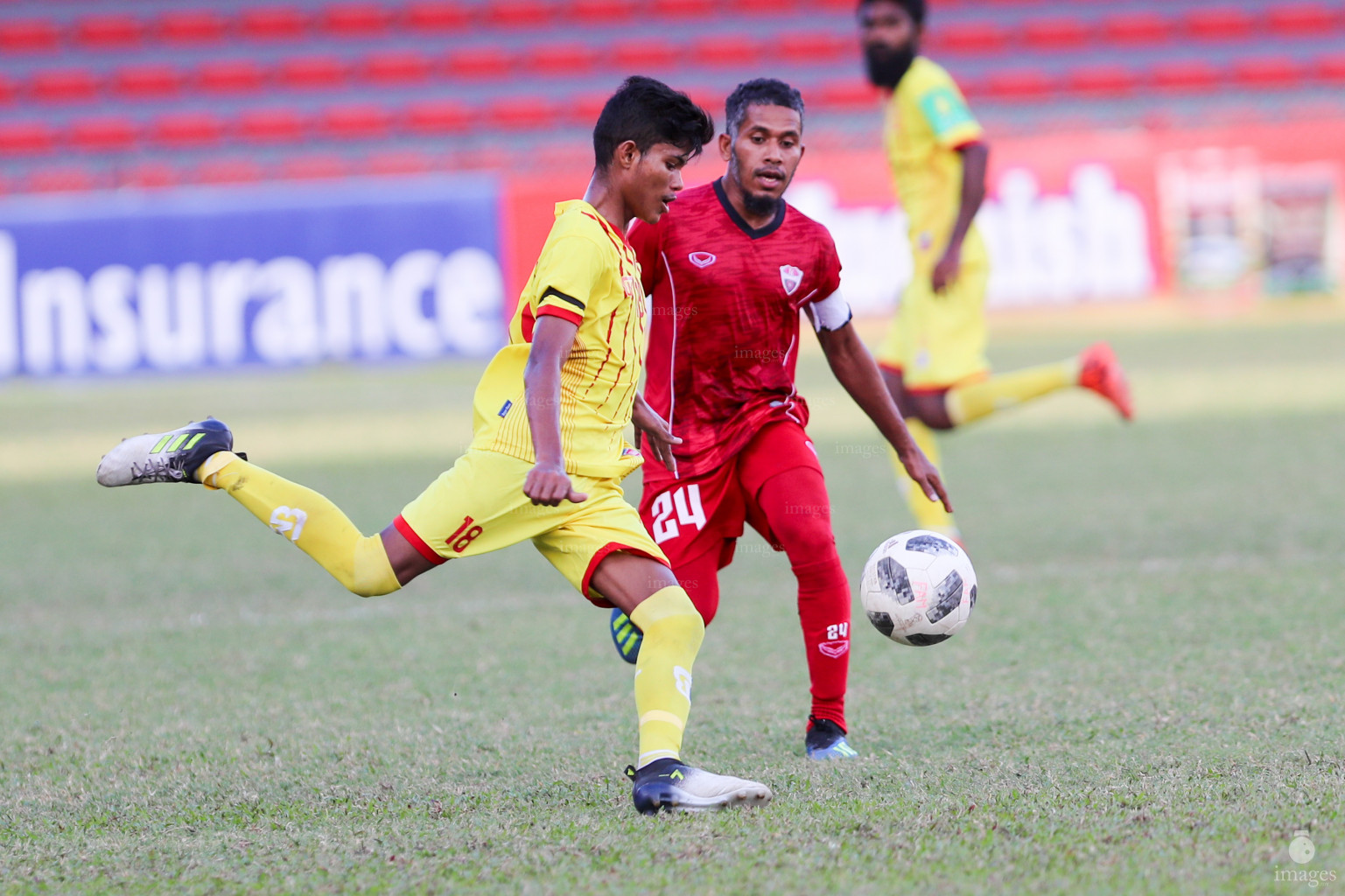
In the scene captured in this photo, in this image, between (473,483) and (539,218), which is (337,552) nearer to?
(473,483)

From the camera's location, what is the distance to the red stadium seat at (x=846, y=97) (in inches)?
848

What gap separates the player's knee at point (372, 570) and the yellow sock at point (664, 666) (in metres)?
0.58

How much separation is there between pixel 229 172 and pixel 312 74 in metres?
3.14

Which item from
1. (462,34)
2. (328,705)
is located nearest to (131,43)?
(462,34)

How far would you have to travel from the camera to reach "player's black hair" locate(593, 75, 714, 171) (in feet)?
10.5

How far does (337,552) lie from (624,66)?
66.0 feet

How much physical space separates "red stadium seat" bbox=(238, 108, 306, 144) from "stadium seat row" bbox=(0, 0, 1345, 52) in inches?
73.9

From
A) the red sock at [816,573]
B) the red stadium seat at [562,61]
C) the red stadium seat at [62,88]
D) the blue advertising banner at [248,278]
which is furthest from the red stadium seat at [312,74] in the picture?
the red sock at [816,573]

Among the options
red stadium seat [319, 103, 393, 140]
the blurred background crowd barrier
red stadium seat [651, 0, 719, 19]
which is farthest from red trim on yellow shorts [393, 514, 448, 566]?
red stadium seat [651, 0, 719, 19]

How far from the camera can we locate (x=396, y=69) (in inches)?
872

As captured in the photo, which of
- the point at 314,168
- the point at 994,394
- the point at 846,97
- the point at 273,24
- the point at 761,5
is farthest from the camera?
the point at 761,5

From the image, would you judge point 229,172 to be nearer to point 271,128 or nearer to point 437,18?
point 271,128

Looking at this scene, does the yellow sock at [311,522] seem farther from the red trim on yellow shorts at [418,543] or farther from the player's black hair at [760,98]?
the player's black hair at [760,98]

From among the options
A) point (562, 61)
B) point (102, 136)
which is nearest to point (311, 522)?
point (102, 136)
